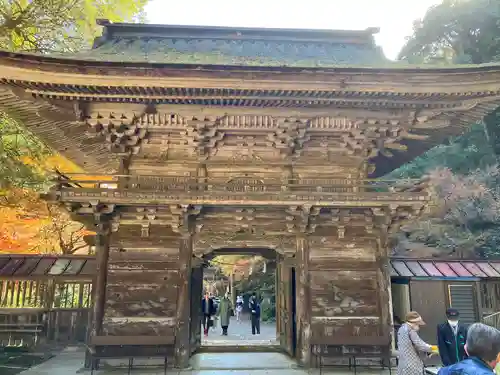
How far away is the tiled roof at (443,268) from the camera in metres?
10.1

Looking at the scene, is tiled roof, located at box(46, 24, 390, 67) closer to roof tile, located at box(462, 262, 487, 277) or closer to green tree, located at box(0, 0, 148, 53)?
green tree, located at box(0, 0, 148, 53)

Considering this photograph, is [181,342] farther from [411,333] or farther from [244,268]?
[244,268]

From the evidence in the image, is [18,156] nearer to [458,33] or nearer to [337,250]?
[337,250]

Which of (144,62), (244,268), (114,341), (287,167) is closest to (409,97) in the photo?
(287,167)

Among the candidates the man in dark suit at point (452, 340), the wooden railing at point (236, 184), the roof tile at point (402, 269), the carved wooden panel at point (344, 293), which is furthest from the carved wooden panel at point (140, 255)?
the roof tile at point (402, 269)

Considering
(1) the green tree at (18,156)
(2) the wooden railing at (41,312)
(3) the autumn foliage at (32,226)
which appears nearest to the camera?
(2) the wooden railing at (41,312)

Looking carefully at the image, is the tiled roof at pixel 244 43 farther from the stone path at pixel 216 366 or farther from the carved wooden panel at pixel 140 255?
the stone path at pixel 216 366

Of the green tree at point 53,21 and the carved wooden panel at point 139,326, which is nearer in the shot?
the carved wooden panel at point 139,326

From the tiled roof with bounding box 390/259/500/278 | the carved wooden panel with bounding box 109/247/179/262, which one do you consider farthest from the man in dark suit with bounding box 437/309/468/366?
the carved wooden panel with bounding box 109/247/179/262

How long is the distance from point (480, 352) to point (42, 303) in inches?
456

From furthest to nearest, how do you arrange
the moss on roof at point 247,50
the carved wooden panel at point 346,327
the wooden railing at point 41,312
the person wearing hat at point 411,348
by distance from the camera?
1. the wooden railing at point 41,312
2. the moss on roof at point 247,50
3. the carved wooden panel at point 346,327
4. the person wearing hat at point 411,348

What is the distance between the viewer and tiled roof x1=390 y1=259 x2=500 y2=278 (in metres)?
10.1

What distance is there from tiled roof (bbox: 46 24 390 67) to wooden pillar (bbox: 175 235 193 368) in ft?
16.5

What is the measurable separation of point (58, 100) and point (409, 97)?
25.9 ft
